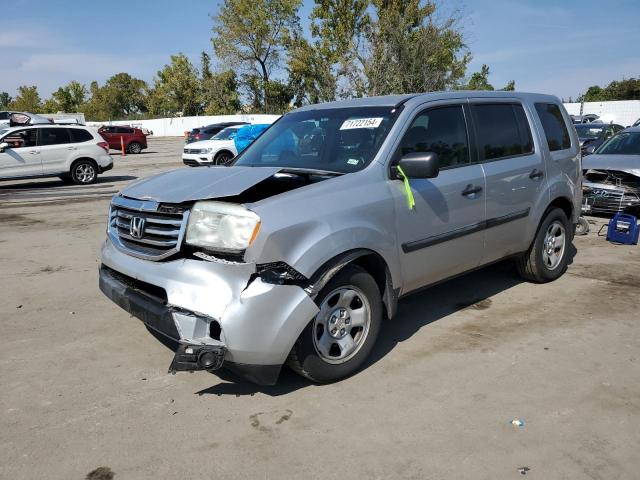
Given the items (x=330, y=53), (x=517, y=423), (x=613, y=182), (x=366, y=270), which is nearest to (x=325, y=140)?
(x=366, y=270)

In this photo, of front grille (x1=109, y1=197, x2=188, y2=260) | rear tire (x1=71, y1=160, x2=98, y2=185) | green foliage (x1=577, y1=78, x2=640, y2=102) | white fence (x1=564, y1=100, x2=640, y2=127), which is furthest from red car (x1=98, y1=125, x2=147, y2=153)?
green foliage (x1=577, y1=78, x2=640, y2=102)

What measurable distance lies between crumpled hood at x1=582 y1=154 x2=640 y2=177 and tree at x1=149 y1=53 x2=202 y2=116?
2504 inches

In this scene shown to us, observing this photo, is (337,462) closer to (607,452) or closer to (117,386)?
(607,452)

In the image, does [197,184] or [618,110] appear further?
[618,110]

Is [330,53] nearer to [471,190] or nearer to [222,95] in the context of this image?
[222,95]

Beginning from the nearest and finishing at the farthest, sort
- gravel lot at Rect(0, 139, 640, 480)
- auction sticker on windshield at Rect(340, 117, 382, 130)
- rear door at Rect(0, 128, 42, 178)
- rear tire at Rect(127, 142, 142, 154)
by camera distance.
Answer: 1. gravel lot at Rect(0, 139, 640, 480)
2. auction sticker on windshield at Rect(340, 117, 382, 130)
3. rear door at Rect(0, 128, 42, 178)
4. rear tire at Rect(127, 142, 142, 154)

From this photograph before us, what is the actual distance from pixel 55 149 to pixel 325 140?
499 inches

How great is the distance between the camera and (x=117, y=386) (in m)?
3.58

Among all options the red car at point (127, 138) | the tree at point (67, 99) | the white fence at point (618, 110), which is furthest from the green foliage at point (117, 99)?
the white fence at point (618, 110)

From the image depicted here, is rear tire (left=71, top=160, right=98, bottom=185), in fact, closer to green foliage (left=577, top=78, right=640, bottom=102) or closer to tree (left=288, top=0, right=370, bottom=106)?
tree (left=288, top=0, right=370, bottom=106)

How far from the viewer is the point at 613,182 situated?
878 cm

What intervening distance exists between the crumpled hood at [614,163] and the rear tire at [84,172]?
40.9ft

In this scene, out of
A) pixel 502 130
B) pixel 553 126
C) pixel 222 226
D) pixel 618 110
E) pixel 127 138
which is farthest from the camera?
pixel 618 110

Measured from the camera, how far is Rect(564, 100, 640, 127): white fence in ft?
136
